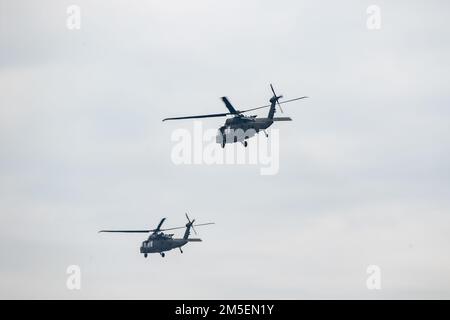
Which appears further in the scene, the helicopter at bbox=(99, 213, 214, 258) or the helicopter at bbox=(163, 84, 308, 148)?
the helicopter at bbox=(99, 213, 214, 258)

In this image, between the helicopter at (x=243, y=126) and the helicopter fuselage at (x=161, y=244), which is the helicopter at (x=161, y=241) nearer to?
the helicopter fuselage at (x=161, y=244)

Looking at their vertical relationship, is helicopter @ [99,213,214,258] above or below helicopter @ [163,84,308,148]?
below

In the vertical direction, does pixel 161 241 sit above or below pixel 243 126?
below

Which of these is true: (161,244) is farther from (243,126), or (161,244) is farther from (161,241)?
(243,126)

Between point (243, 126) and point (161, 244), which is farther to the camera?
point (161, 244)

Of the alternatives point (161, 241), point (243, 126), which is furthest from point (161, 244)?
point (243, 126)

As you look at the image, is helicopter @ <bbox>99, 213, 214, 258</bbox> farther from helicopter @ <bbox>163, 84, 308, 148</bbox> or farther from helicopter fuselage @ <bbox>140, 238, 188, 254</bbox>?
helicopter @ <bbox>163, 84, 308, 148</bbox>

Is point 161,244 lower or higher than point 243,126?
lower

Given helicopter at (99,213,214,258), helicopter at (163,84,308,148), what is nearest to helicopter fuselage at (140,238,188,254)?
helicopter at (99,213,214,258)
